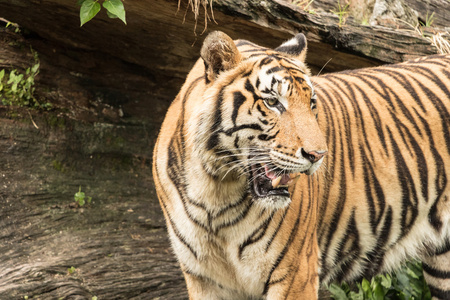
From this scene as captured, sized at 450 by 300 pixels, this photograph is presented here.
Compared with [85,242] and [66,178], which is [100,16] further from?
[85,242]

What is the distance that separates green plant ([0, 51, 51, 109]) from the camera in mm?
4387

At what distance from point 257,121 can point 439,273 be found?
2.02 m

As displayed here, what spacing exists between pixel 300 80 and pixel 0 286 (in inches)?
91.8

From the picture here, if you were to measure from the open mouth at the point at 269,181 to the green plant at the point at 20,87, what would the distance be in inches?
102

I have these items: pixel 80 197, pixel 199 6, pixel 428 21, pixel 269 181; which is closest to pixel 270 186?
pixel 269 181

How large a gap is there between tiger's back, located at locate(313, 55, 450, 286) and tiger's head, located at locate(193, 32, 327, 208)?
71 centimetres

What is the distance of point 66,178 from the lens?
454 centimetres

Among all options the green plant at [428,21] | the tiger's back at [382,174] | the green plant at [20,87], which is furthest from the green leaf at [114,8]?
the green plant at [428,21]

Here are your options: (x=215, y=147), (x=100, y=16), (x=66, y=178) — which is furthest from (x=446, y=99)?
(x=66, y=178)

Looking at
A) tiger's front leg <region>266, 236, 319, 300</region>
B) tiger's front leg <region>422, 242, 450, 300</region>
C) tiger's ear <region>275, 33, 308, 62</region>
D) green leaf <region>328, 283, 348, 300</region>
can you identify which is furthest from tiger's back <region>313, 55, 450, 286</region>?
green leaf <region>328, 283, 348, 300</region>

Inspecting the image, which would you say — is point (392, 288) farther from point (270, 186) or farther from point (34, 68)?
point (34, 68)

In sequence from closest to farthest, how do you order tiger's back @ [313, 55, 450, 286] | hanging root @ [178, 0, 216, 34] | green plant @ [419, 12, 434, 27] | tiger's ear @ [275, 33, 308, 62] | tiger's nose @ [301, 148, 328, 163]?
tiger's nose @ [301, 148, 328, 163] < tiger's ear @ [275, 33, 308, 62] < tiger's back @ [313, 55, 450, 286] < hanging root @ [178, 0, 216, 34] < green plant @ [419, 12, 434, 27]

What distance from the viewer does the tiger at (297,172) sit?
253 centimetres

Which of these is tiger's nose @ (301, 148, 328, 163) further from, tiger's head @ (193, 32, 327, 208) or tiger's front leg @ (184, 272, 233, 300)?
tiger's front leg @ (184, 272, 233, 300)
